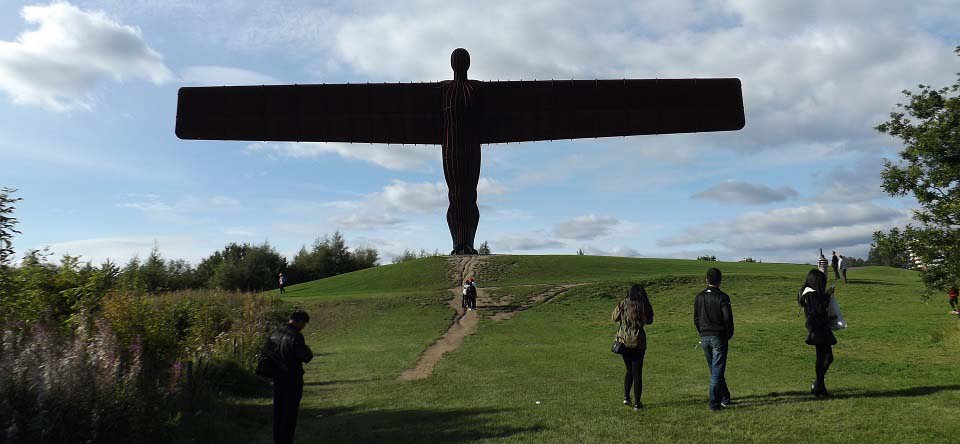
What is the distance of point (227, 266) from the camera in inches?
2520

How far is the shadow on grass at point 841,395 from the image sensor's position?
28.7ft

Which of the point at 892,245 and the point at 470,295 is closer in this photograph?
the point at 892,245

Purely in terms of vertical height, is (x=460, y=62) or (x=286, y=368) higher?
(x=460, y=62)

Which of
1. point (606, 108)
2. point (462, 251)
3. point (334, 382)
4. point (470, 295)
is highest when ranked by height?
point (606, 108)

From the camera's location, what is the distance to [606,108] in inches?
1199

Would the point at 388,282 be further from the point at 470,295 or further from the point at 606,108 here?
the point at 606,108

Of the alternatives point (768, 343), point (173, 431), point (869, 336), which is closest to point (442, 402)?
point (173, 431)

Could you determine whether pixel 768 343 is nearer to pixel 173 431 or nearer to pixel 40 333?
pixel 173 431

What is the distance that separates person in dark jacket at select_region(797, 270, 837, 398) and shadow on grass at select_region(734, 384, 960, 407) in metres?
0.28

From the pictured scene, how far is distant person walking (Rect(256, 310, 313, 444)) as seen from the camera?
7.00 meters

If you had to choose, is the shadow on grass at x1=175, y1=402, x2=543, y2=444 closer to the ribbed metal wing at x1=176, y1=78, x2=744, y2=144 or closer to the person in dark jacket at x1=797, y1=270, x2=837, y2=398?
the person in dark jacket at x1=797, y1=270, x2=837, y2=398

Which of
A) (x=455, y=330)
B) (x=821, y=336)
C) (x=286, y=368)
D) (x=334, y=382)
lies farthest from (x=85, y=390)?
(x=455, y=330)

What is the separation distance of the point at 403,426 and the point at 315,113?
24.3 m

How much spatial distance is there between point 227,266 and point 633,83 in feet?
162
